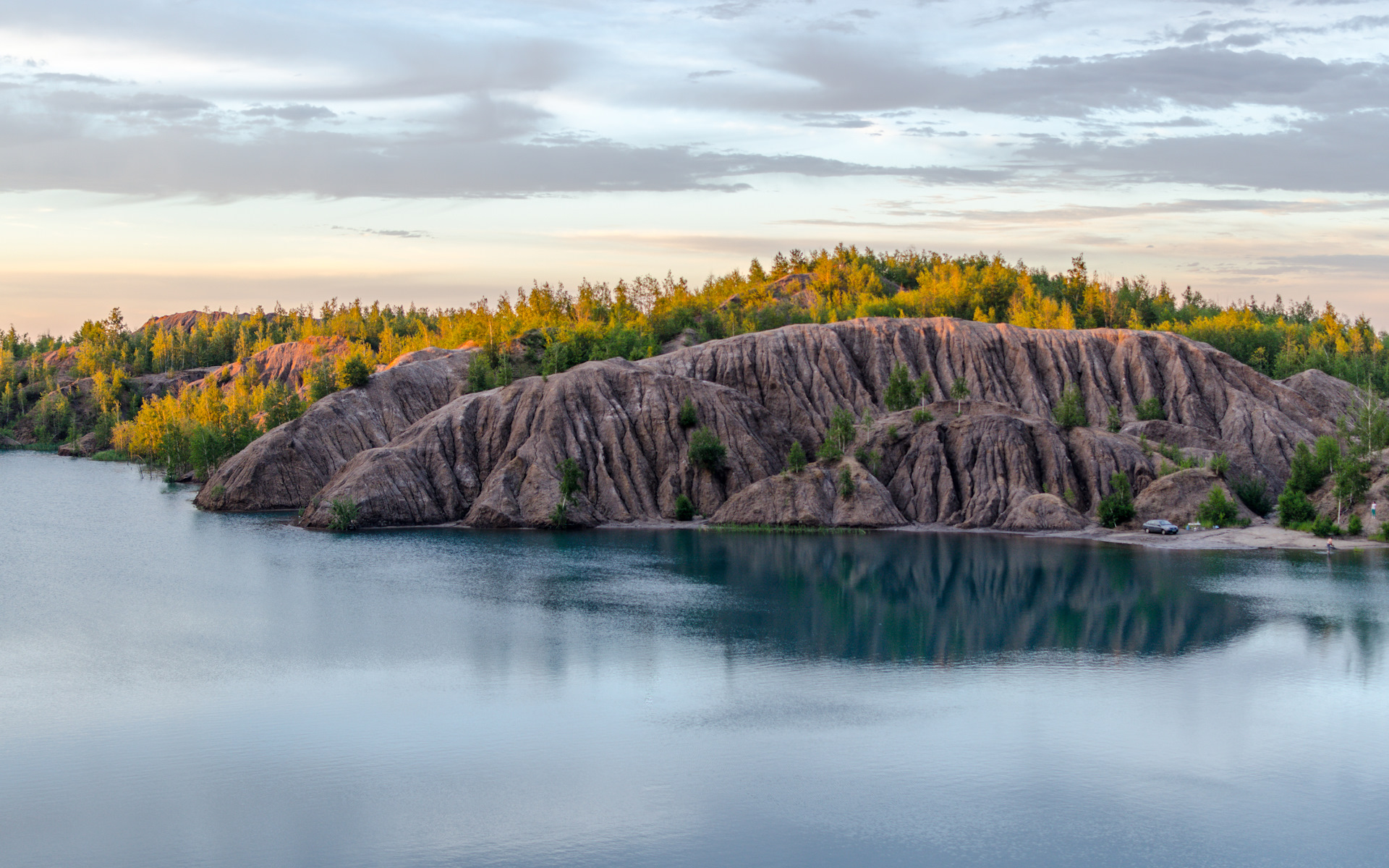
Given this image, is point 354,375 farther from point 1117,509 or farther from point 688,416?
point 1117,509

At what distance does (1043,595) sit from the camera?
5703 cm

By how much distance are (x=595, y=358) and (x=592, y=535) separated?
36.8 meters

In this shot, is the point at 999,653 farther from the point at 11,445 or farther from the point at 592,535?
the point at 11,445

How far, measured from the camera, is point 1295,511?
77.3m

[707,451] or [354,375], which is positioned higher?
[354,375]

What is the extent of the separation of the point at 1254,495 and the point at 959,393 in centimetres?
2378

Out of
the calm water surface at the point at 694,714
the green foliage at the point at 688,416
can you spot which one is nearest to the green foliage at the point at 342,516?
the calm water surface at the point at 694,714

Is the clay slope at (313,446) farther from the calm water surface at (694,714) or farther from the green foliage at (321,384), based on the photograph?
the calm water surface at (694,714)

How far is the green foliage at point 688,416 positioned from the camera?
91500 millimetres

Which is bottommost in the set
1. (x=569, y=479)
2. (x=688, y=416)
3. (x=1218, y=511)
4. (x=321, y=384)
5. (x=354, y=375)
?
(x=1218, y=511)

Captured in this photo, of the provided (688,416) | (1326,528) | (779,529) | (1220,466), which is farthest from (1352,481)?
(688,416)

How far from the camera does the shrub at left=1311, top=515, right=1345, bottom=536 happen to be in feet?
243

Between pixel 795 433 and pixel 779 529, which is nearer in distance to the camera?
pixel 779 529

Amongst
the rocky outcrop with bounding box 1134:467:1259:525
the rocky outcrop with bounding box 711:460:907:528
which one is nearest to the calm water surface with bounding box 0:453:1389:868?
the rocky outcrop with bounding box 1134:467:1259:525
